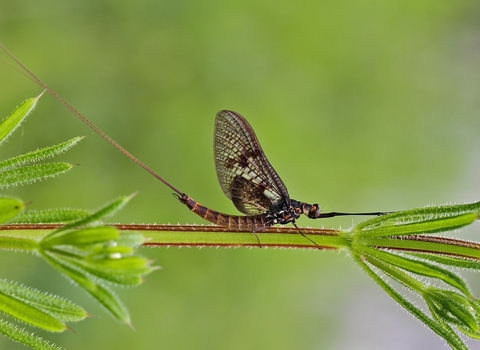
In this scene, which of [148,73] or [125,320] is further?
[148,73]

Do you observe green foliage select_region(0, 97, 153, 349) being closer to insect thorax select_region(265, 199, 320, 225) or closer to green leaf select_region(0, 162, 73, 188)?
green leaf select_region(0, 162, 73, 188)

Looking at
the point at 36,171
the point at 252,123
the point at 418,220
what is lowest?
the point at 36,171

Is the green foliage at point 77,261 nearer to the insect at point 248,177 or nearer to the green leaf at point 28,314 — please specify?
the green leaf at point 28,314

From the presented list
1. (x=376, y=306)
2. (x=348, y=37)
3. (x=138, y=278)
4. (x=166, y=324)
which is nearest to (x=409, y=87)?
(x=348, y=37)

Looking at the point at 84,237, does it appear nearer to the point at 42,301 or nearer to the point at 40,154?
the point at 42,301

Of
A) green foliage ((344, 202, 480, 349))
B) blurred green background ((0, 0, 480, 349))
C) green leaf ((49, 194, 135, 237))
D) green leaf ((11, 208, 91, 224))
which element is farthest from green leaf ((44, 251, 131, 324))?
blurred green background ((0, 0, 480, 349))

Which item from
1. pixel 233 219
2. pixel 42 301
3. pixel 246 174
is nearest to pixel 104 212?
pixel 42 301

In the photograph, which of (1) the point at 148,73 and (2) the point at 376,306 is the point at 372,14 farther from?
(2) the point at 376,306
